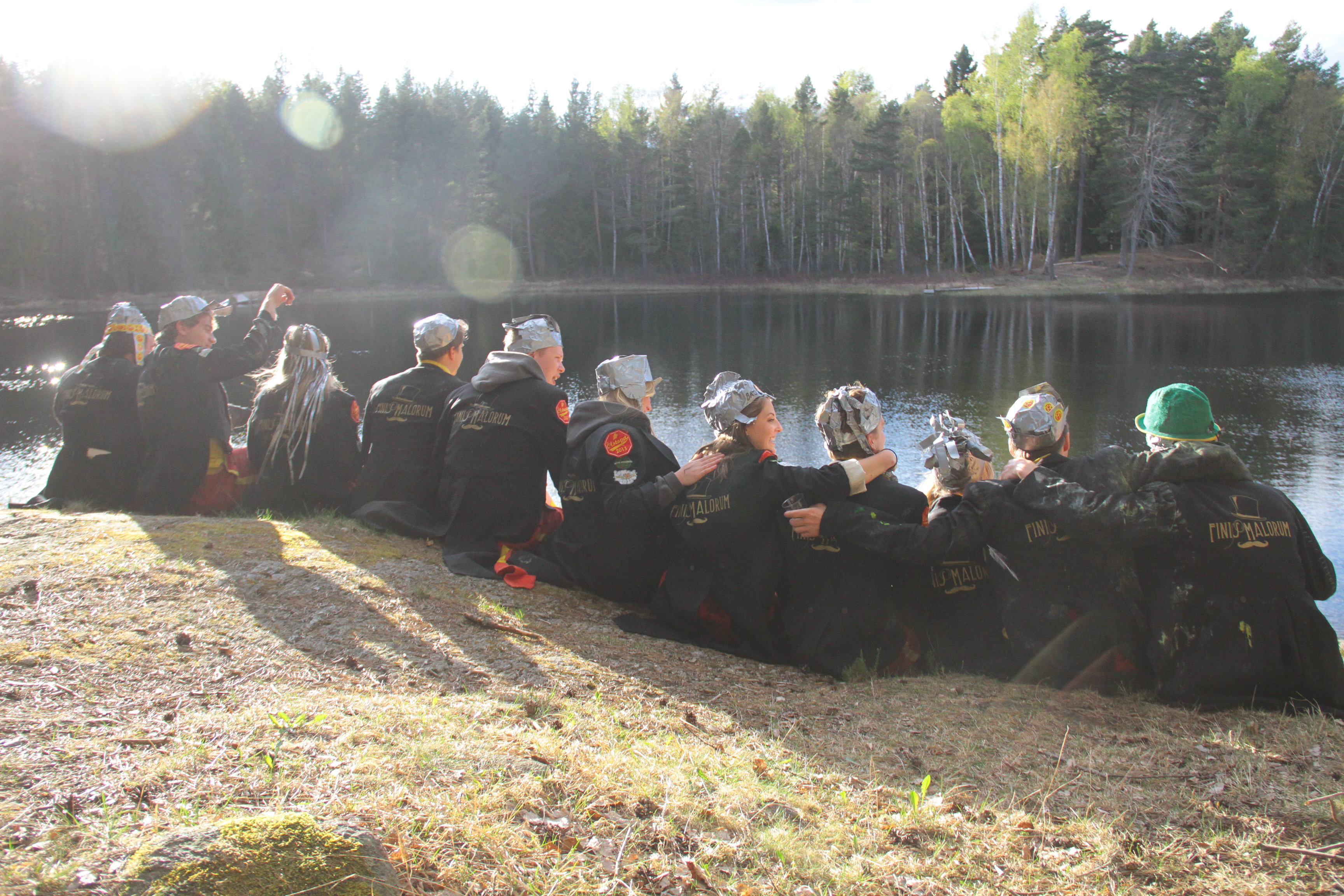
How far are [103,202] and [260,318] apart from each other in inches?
2275

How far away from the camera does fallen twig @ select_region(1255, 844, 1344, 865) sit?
2801mm

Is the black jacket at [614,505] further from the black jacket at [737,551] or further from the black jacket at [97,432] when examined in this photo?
the black jacket at [97,432]

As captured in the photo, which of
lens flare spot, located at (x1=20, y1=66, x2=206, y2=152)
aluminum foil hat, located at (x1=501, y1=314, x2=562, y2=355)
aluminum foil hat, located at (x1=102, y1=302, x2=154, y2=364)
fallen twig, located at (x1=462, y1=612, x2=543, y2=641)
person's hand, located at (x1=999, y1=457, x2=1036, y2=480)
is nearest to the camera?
person's hand, located at (x1=999, y1=457, x2=1036, y2=480)

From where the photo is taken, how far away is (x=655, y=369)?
26.4m

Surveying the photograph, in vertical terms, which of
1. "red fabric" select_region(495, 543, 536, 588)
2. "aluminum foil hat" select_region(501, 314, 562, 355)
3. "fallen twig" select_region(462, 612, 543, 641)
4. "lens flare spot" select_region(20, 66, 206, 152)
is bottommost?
"fallen twig" select_region(462, 612, 543, 641)

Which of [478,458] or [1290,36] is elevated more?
[1290,36]

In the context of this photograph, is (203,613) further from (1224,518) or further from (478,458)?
(1224,518)

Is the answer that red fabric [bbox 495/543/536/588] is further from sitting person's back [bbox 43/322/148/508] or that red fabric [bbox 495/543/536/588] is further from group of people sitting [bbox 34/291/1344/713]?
sitting person's back [bbox 43/322/148/508]

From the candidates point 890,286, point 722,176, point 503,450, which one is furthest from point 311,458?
point 722,176

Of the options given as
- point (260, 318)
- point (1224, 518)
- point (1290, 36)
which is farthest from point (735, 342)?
point (1290, 36)

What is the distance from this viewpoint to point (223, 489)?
24.3ft

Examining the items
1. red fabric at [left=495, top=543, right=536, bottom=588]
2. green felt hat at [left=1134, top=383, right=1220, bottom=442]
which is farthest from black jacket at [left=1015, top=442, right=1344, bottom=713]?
red fabric at [left=495, top=543, right=536, bottom=588]

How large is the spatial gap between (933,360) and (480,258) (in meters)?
41.6

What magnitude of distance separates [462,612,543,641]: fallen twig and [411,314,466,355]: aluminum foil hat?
2.49 meters
